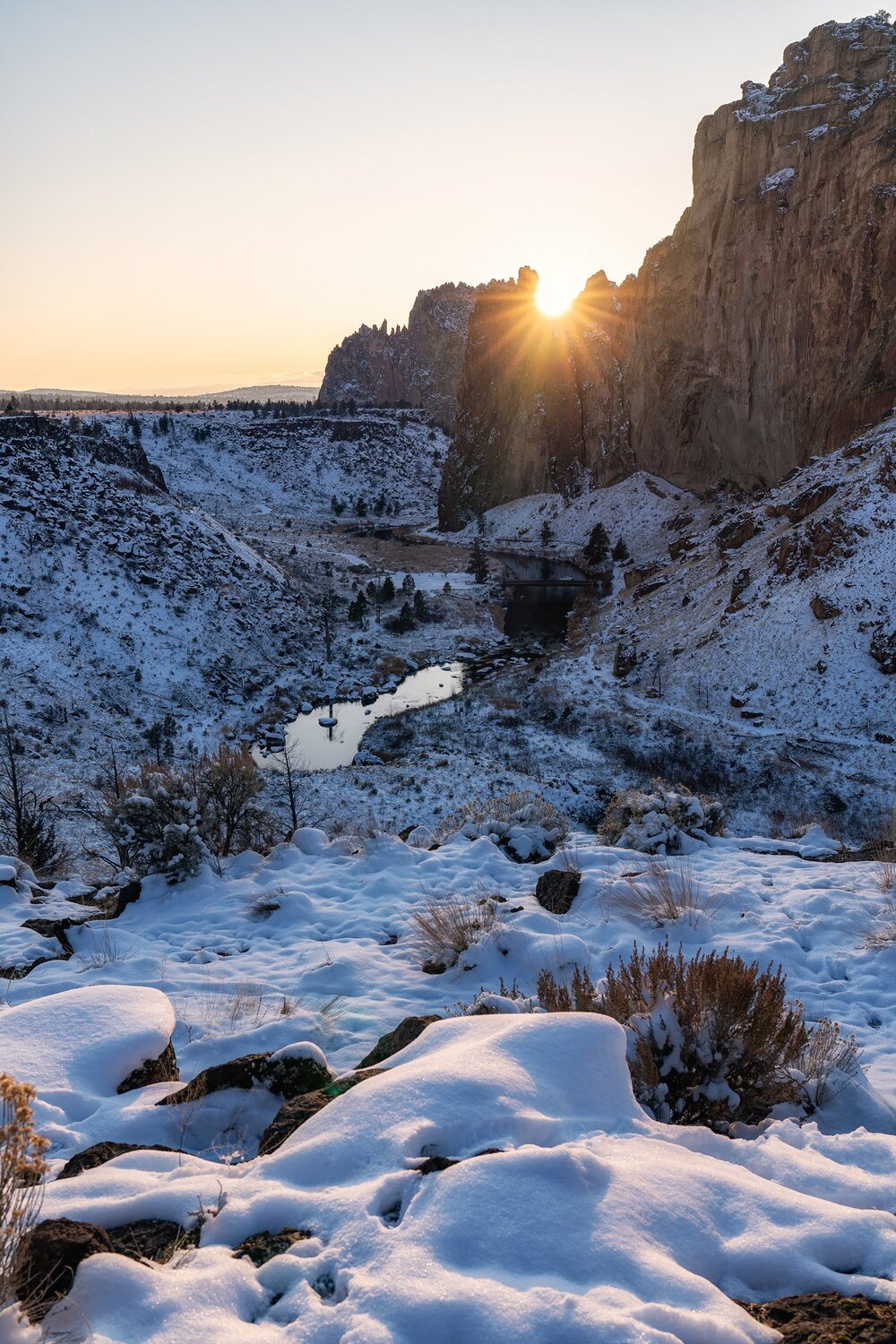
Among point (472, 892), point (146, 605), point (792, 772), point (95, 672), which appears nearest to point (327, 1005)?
point (472, 892)

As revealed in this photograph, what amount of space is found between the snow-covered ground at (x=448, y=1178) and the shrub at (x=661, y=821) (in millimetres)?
3397

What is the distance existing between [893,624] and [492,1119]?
28.8m

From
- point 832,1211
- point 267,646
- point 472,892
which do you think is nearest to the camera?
point 832,1211

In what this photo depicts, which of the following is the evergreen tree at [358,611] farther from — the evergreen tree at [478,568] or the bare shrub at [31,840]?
the bare shrub at [31,840]

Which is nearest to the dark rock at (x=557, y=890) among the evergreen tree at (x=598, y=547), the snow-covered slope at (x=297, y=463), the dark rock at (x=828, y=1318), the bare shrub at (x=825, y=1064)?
the bare shrub at (x=825, y=1064)

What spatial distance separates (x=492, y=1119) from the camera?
9.53 feet

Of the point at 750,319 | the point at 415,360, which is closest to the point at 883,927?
the point at 750,319

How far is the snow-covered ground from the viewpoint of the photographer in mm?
2137

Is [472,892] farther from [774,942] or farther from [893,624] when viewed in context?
[893,624]

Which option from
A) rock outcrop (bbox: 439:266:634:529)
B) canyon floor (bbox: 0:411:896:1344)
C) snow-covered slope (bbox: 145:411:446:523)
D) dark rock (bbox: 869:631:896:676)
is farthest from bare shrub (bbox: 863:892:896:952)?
→ snow-covered slope (bbox: 145:411:446:523)

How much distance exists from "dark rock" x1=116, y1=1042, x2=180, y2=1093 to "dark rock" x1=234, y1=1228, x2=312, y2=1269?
1.65 metres

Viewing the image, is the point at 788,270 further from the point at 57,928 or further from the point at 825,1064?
the point at 57,928

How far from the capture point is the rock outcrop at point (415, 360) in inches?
5133

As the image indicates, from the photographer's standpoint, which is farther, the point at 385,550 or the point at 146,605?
the point at 385,550
